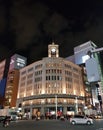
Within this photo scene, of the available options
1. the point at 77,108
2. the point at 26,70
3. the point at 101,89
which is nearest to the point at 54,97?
the point at 77,108

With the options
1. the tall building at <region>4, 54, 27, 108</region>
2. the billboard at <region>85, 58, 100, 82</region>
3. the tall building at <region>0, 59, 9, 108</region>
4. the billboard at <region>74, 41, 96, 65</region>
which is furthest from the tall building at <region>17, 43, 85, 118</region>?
the billboard at <region>85, 58, 100, 82</region>

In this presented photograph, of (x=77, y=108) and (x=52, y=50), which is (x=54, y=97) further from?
(x=52, y=50)

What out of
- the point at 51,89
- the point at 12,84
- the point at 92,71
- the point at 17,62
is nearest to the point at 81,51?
the point at 17,62

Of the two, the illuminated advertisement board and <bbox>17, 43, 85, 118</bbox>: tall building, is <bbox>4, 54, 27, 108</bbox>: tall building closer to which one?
the illuminated advertisement board

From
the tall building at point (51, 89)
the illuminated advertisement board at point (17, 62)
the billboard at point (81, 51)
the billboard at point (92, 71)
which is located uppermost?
the billboard at point (81, 51)

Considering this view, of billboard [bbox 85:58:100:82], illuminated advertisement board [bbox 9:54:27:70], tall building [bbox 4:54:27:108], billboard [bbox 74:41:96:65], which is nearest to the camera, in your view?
billboard [bbox 85:58:100:82]

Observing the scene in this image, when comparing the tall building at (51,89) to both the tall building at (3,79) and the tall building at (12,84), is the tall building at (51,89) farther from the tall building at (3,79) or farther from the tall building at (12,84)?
the tall building at (3,79)

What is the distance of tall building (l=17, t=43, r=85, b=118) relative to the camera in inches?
3479

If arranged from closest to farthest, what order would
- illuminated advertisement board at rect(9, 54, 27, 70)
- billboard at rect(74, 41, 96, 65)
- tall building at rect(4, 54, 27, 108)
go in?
tall building at rect(4, 54, 27, 108) < illuminated advertisement board at rect(9, 54, 27, 70) < billboard at rect(74, 41, 96, 65)

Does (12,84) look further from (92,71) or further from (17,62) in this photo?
(92,71)

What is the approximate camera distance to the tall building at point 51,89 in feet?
290

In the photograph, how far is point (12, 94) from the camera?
114 m

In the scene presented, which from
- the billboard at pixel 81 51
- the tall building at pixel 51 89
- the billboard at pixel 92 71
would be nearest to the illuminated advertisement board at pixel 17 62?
the tall building at pixel 51 89

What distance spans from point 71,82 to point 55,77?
1036 cm
